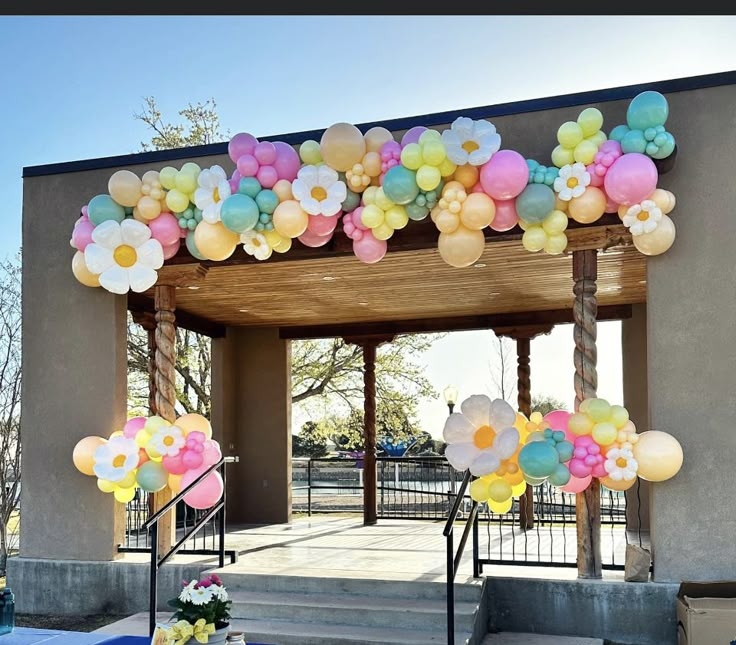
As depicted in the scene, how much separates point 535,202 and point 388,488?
841 centimetres

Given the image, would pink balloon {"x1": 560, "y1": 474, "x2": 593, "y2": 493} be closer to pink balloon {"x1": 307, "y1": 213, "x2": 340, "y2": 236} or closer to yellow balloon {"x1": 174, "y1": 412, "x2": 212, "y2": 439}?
pink balloon {"x1": 307, "y1": 213, "x2": 340, "y2": 236}

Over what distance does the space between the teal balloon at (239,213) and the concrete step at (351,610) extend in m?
2.98

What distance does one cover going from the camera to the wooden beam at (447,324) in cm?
1072

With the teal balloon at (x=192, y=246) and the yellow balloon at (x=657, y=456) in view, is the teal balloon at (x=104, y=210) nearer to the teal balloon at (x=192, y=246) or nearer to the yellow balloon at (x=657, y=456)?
the teal balloon at (x=192, y=246)

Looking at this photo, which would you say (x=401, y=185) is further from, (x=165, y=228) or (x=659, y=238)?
(x=165, y=228)

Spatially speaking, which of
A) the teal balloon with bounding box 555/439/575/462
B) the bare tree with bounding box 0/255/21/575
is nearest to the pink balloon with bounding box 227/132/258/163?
the teal balloon with bounding box 555/439/575/462

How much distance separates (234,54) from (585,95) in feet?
43.0

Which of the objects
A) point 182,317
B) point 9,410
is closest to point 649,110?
point 182,317

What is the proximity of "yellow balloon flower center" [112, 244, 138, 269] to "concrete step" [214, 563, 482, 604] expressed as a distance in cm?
272

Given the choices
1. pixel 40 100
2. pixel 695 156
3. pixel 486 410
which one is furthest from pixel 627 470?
pixel 40 100

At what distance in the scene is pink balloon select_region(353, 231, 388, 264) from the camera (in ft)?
21.2

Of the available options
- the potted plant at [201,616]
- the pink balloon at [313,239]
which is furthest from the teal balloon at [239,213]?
the potted plant at [201,616]

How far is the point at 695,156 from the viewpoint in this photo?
6281mm

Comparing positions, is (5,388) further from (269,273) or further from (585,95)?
(585,95)
